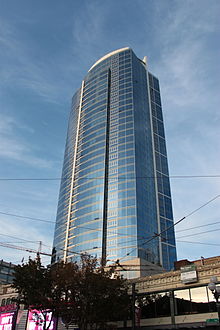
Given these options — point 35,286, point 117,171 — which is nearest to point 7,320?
point 35,286

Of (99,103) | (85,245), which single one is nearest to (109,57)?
(99,103)

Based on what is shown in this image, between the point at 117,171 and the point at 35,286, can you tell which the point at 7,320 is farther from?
the point at 117,171

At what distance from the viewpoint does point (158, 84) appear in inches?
7643

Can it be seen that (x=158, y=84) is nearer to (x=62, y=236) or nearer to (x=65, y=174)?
(x=65, y=174)

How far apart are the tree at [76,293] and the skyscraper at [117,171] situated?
81368mm

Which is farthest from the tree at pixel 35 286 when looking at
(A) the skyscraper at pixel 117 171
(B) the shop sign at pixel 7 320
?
(A) the skyscraper at pixel 117 171

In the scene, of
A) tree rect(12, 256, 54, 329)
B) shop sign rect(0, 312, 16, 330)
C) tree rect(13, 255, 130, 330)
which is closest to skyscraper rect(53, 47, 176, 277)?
shop sign rect(0, 312, 16, 330)

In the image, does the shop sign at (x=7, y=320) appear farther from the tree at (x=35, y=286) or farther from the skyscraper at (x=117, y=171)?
the skyscraper at (x=117, y=171)

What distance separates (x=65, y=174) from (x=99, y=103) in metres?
44.1

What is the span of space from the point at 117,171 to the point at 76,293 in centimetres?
11511

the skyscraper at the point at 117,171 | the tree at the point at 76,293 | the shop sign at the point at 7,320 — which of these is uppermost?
the skyscraper at the point at 117,171

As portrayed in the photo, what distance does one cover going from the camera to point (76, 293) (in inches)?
1184

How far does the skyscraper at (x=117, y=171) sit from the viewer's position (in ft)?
440

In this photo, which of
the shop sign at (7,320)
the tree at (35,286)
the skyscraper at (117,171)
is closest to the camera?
the tree at (35,286)
